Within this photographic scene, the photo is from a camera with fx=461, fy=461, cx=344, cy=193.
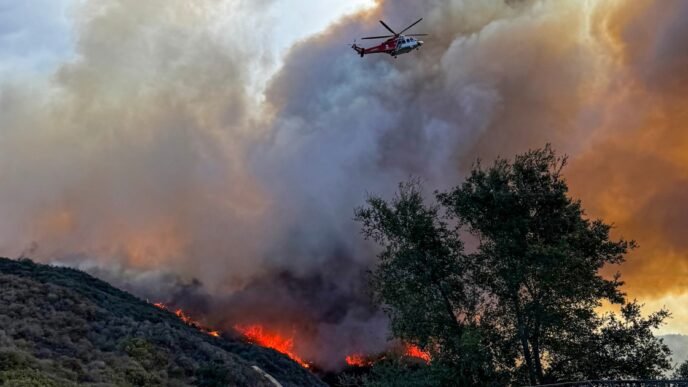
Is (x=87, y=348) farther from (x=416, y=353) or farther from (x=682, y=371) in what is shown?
(x=682, y=371)

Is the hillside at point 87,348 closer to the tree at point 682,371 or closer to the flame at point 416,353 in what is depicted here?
the flame at point 416,353

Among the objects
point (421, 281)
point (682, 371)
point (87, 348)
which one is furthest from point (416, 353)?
point (87, 348)

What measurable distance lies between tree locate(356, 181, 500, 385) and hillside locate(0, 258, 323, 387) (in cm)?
2357

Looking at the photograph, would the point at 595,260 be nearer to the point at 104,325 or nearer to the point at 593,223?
the point at 593,223

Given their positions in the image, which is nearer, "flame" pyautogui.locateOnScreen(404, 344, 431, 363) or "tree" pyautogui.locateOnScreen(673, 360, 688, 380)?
"tree" pyautogui.locateOnScreen(673, 360, 688, 380)

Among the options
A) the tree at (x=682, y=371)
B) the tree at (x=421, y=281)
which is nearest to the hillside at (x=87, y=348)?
the tree at (x=421, y=281)

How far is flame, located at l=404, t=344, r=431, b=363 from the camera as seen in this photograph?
2777 centimetres

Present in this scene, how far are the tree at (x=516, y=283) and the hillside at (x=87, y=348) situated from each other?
2507 centimetres

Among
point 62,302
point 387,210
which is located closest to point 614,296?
point 387,210

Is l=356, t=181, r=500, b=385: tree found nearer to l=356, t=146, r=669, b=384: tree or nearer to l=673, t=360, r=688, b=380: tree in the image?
l=356, t=146, r=669, b=384: tree

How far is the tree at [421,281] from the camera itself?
89.7 feet

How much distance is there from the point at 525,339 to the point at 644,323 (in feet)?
21.0

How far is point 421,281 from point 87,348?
3465 cm

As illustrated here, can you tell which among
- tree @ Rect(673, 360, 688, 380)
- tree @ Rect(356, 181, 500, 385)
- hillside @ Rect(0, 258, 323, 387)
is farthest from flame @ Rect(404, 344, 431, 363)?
hillside @ Rect(0, 258, 323, 387)
